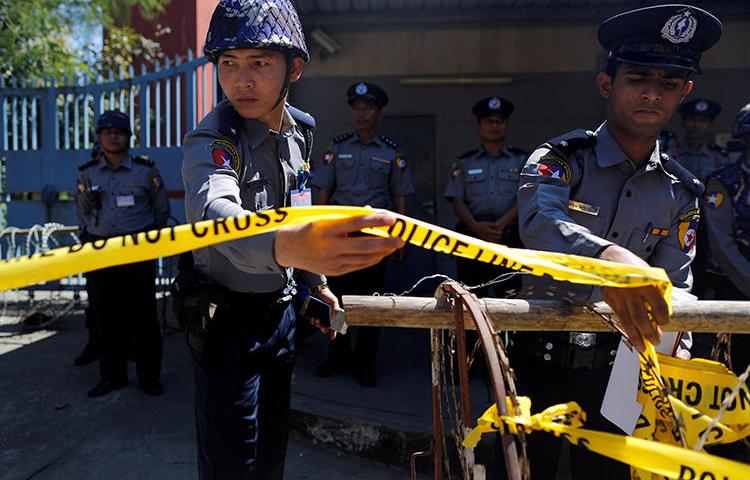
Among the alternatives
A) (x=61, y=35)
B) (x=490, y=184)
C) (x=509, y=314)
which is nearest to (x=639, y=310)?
(x=509, y=314)

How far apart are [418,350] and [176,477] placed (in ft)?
8.12

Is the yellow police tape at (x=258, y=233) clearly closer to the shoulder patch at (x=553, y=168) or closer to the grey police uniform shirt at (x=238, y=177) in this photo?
the grey police uniform shirt at (x=238, y=177)

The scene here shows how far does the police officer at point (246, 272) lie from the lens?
1.86m

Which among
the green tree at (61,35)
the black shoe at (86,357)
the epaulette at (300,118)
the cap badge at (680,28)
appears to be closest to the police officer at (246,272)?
the epaulette at (300,118)

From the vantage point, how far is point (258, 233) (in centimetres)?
118

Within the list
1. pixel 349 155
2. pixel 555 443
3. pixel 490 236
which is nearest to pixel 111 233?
pixel 349 155

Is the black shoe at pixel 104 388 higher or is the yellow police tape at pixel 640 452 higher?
the yellow police tape at pixel 640 452

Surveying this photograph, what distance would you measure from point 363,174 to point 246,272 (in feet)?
11.5

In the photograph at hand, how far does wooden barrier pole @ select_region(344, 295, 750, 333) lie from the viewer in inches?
55.2

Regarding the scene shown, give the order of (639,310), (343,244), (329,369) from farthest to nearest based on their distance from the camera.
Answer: (329,369)
(639,310)
(343,244)

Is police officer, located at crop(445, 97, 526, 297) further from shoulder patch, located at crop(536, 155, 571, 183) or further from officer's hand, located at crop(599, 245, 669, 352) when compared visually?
officer's hand, located at crop(599, 245, 669, 352)

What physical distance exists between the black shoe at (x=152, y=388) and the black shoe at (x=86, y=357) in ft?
2.88

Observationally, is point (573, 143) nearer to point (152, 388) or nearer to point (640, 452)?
point (640, 452)

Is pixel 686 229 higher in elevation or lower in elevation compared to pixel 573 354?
higher
